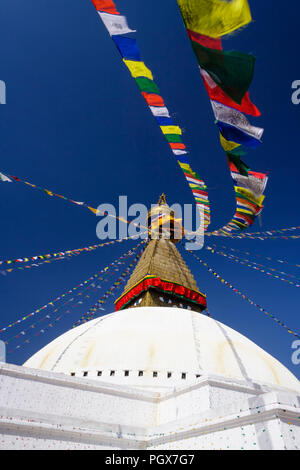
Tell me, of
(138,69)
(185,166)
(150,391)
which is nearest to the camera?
(138,69)

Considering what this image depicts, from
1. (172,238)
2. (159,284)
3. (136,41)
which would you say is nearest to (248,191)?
(136,41)

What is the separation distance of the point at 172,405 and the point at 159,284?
6.18 metres

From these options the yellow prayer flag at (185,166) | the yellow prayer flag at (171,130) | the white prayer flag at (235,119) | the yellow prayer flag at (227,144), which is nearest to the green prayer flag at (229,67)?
the white prayer flag at (235,119)

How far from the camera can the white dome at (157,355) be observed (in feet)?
22.1

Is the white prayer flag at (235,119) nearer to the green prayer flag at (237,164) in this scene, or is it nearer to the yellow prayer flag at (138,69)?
the green prayer flag at (237,164)

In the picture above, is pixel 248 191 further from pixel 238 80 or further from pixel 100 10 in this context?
pixel 100 10

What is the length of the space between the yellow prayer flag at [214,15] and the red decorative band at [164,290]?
9.62m

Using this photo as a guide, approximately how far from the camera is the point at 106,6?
157 inches

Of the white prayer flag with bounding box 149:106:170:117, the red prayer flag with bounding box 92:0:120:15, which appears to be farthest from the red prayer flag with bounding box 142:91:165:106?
the red prayer flag with bounding box 92:0:120:15

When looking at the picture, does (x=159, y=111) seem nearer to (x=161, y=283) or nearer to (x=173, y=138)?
(x=173, y=138)

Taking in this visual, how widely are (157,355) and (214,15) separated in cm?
654

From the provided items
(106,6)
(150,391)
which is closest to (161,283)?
(150,391)

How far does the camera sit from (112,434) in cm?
521

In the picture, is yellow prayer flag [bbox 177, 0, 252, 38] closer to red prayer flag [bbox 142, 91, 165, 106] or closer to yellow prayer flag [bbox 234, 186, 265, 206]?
red prayer flag [bbox 142, 91, 165, 106]
